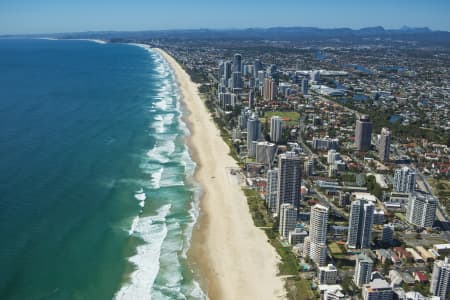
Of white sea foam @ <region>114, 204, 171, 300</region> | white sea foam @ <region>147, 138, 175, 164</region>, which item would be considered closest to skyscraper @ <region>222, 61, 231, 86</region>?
white sea foam @ <region>147, 138, 175, 164</region>

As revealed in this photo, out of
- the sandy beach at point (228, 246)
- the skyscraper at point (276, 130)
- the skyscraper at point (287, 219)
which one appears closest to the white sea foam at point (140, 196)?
the sandy beach at point (228, 246)

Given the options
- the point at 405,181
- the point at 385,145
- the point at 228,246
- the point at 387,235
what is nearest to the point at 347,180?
the point at 405,181

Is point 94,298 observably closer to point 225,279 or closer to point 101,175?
point 225,279

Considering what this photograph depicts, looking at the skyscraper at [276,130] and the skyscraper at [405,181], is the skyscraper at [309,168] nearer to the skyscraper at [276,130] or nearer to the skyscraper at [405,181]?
the skyscraper at [405,181]

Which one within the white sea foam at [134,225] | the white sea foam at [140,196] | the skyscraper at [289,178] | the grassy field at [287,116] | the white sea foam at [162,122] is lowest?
the white sea foam at [134,225]

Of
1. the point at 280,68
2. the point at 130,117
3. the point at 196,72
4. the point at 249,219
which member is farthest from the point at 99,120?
the point at 280,68

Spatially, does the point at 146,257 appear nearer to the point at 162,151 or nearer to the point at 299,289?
the point at 299,289

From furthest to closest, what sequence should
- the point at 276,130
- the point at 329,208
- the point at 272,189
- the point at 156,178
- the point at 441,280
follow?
the point at 276,130 < the point at 156,178 < the point at 329,208 < the point at 272,189 < the point at 441,280

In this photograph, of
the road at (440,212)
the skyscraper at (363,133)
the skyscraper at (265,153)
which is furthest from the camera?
the skyscraper at (363,133)
